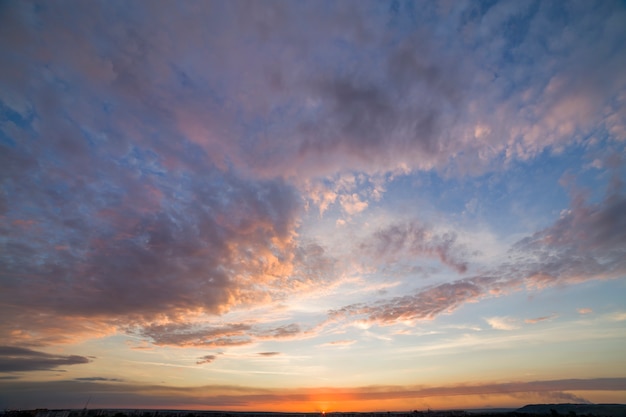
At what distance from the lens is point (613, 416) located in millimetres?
193875

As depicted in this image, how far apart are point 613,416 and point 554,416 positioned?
1726 inches

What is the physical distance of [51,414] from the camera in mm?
184375

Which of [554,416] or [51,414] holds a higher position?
[51,414]

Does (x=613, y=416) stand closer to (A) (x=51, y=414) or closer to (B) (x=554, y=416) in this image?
(B) (x=554, y=416)

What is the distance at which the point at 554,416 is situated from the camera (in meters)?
185

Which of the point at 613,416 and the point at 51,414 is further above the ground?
the point at 51,414

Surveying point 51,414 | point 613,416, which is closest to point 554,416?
point 613,416

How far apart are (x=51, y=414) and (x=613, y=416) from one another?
337 m

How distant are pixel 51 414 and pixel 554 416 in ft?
964
